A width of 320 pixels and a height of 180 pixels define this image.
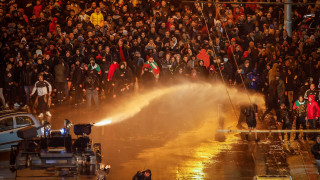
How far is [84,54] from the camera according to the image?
27016 millimetres

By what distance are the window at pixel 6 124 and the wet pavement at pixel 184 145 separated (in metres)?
0.96

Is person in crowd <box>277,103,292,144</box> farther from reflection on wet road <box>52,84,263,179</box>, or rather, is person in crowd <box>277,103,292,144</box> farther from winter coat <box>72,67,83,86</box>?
winter coat <box>72,67,83,86</box>

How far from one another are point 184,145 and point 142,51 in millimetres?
8353

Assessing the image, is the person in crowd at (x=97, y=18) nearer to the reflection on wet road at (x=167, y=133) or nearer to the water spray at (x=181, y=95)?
the water spray at (x=181, y=95)

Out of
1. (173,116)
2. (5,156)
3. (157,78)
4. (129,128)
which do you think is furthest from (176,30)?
(5,156)

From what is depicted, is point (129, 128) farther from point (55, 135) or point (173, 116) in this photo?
point (55, 135)

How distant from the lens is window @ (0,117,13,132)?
18.7m

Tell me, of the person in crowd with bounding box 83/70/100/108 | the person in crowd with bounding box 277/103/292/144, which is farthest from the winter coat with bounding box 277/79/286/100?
the person in crowd with bounding box 83/70/100/108

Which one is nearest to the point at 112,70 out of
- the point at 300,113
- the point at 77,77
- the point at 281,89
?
the point at 77,77

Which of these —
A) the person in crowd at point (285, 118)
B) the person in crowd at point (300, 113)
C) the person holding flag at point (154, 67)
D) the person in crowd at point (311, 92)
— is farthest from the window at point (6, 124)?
the person in crowd at point (311, 92)

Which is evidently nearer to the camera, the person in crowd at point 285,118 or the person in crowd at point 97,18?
the person in crowd at point 285,118

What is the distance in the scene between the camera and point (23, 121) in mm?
19219

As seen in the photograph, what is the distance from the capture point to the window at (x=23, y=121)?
752 inches

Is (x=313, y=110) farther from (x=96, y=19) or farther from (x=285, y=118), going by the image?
(x=96, y=19)
